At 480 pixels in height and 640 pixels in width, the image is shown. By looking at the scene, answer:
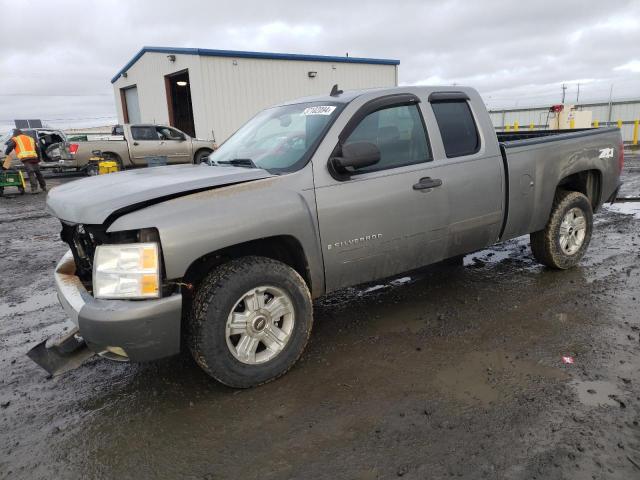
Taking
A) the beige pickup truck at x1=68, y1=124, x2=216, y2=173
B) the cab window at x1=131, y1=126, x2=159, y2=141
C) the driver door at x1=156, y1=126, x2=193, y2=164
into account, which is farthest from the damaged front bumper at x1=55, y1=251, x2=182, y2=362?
the cab window at x1=131, y1=126, x2=159, y2=141

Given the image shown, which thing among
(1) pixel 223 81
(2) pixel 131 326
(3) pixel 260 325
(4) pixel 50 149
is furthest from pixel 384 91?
(4) pixel 50 149

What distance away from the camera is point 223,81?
18.6 m

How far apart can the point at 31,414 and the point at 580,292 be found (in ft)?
15.0

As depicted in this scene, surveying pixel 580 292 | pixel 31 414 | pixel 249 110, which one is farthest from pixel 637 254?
pixel 249 110

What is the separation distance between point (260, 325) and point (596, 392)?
6.93 ft

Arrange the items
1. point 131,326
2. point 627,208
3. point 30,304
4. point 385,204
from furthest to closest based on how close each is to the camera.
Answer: point 627,208, point 30,304, point 385,204, point 131,326

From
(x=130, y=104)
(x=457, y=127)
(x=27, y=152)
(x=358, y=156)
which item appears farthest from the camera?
(x=130, y=104)

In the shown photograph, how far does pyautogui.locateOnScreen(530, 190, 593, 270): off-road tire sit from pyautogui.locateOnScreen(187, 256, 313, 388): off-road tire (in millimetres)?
2964

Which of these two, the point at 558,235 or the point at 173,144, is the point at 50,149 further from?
the point at 558,235

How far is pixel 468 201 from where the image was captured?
13.1ft

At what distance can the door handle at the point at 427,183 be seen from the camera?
144 inches

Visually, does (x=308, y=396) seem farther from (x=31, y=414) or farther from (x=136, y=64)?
(x=136, y=64)

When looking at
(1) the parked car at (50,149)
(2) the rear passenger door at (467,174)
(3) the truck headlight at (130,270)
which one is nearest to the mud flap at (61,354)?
(3) the truck headlight at (130,270)

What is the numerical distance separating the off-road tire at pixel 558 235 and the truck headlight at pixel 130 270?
12.9ft
